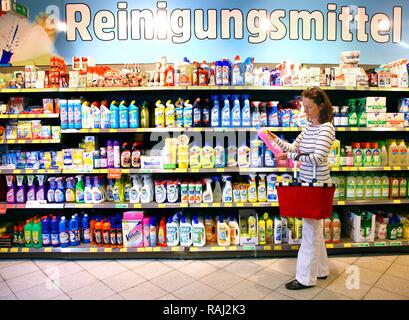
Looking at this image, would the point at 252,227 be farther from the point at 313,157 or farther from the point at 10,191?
the point at 10,191

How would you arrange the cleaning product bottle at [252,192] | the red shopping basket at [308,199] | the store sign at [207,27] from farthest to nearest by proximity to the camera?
the store sign at [207,27] → the cleaning product bottle at [252,192] → the red shopping basket at [308,199]

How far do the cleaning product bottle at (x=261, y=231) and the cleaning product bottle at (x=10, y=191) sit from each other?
2.87 metres

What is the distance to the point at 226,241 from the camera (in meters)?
3.57

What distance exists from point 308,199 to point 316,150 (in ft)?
1.35

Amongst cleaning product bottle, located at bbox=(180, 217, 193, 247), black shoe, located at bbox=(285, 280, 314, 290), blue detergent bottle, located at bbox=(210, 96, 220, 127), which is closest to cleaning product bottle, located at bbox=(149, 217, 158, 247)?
cleaning product bottle, located at bbox=(180, 217, 193, 247)

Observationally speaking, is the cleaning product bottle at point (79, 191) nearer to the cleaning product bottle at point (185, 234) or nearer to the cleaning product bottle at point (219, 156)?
the cleaning product bottle at point (185, 234)

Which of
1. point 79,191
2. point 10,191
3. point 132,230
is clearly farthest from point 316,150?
point 10,191

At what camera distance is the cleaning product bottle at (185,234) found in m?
3.57

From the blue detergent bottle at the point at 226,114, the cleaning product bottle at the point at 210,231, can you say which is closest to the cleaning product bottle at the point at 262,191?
the cleaning product bottle at the point at 210,231

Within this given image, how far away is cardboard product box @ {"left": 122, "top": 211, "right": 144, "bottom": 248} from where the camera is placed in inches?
140

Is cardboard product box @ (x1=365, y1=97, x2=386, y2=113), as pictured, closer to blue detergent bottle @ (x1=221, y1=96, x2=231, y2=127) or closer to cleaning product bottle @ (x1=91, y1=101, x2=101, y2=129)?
blue detergent bottle @ (x1=221, y1=96, x2=231, y2=127)

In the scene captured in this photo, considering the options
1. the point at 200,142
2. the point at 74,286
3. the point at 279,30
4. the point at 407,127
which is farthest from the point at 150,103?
the point at 407,127

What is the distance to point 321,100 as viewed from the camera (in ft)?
8.89
